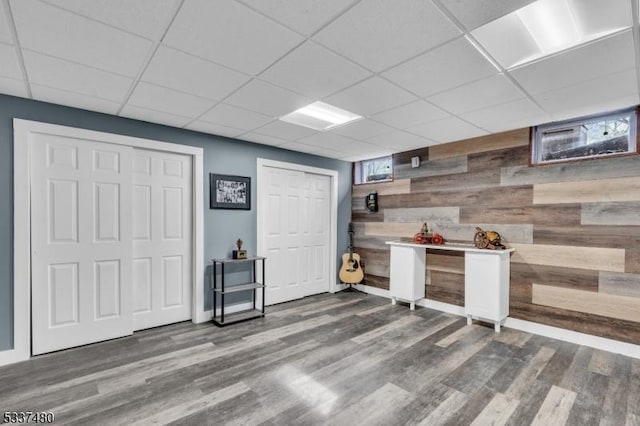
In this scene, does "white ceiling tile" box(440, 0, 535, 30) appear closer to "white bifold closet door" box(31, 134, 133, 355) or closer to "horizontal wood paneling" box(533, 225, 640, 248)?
"horizontal wood paneling" box(533, 225, 640, 248)

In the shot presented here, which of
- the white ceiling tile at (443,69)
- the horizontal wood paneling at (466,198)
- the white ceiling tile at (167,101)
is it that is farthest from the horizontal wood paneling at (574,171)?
the white ceiling tile at (167,101)

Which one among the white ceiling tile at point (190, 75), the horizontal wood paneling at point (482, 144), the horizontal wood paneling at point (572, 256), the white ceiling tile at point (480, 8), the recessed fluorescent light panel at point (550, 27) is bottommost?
the horizontal wood paneling at point (572, 256)

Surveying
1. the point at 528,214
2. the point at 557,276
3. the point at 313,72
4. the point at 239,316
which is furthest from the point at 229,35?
the point at 557,276

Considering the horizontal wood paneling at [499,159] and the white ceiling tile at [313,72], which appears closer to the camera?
the white ceiling tile at [313,72]

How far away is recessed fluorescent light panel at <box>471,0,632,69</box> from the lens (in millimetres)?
1617

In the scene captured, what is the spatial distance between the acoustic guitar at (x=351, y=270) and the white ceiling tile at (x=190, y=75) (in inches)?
142

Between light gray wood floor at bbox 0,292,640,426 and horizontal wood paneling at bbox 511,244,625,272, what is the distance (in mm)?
855

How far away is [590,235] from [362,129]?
271cm

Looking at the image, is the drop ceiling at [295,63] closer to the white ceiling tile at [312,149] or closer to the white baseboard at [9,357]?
the white ceiling tile at [312,149]

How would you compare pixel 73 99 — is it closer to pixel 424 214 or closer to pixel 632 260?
pixel 424 214

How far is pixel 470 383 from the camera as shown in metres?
2.46

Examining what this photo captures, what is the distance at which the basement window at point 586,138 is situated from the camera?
3045 millimetres

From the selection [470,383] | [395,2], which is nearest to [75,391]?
[470,383]

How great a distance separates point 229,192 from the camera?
411cm
